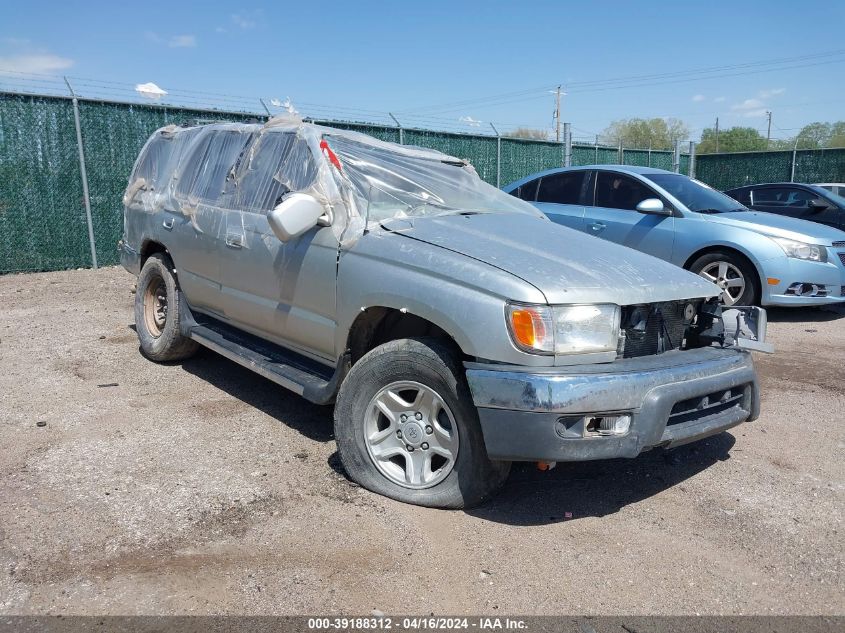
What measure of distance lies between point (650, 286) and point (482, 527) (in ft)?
4.68

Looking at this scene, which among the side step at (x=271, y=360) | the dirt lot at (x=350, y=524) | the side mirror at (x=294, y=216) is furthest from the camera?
the side step at (x=271, y=360)

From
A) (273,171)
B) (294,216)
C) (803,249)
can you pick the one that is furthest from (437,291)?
(803,249)

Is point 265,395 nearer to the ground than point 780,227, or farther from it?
nearer to the ground

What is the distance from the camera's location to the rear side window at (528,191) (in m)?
9.02

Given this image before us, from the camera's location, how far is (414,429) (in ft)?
11.2

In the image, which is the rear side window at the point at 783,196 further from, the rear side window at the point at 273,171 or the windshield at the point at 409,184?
the rear side window at the point at 273,171

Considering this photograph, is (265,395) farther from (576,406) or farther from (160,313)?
(576,406)

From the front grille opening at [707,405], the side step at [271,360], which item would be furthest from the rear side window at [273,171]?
the front grille opening at [707,405]

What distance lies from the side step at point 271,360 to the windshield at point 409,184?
3.16 ft

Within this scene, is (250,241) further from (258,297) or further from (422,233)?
(422,233)

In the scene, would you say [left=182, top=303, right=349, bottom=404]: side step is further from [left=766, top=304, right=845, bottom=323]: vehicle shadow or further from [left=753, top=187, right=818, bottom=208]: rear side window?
[left=753, top=187, right=818, bottom=208]: rear side window

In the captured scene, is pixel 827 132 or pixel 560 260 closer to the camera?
pixel 560 260

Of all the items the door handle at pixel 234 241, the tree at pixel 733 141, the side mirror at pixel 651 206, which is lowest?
the door handle at pixel 234 241

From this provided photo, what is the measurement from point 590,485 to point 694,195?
5475mm
